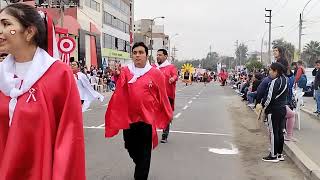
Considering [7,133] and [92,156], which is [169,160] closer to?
[92,156]

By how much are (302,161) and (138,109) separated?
3.17 m

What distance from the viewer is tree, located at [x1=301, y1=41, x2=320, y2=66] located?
94812 mm

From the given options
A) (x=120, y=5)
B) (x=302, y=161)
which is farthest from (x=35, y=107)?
(x=120, y=5)

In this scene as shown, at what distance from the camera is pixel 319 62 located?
15.5 metres

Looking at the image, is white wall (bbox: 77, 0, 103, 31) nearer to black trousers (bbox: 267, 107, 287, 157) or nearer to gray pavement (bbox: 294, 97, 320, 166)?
gray pavement (bbox: 294, 97, 320, 166)

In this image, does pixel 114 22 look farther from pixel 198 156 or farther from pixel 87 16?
pixel 198 156

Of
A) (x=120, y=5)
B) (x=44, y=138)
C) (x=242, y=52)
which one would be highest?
(x=120, y=5)

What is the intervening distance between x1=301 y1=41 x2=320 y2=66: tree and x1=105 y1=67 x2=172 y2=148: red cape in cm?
9124

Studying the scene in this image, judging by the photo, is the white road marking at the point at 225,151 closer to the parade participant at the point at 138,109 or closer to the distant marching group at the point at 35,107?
the parade participant at the point at 138,109

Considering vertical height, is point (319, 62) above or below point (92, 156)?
above

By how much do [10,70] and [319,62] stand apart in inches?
542

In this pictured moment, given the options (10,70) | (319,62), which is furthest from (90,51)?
(10,70)

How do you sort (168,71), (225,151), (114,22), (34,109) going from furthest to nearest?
(114,22) → (168,71) → (225,151) → (34,109)

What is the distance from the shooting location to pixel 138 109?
6.41 meters
